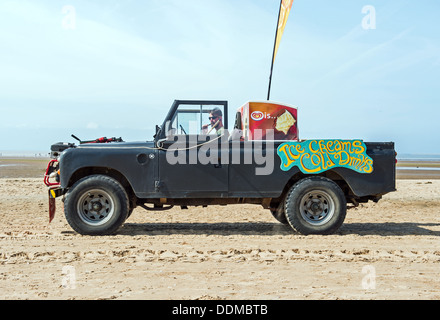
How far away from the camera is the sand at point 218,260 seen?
4215 millimetres

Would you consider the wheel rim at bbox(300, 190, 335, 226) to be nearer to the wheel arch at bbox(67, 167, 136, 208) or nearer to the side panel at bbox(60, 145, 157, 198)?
the side panel at bbox(60, 145, 157, 198)

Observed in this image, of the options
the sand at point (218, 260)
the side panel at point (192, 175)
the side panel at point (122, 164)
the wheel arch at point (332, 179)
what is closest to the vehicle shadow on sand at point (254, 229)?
the sand at point (218, 260)

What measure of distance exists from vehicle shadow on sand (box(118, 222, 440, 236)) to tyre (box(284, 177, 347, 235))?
0.36 m

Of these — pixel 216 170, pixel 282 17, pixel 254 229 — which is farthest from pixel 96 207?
pixel 282 17

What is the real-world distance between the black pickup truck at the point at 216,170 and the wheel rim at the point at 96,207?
0.02m

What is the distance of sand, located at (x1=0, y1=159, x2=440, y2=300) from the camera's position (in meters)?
4.21

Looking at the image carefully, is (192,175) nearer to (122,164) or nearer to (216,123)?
(216,123)

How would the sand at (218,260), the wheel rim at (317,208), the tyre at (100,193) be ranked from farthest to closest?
the wheel rim at (317,208) < the tyre at (100,193) < the sand at (218,260)

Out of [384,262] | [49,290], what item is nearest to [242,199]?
[384,262]

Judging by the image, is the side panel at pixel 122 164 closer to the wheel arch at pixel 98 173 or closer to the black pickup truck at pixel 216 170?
the black pickup truck at pixel 216 170

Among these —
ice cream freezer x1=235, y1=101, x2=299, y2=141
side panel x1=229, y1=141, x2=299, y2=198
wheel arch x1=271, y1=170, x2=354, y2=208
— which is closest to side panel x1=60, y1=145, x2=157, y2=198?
side panel x1=229, y1=141, x2=299, y2=198

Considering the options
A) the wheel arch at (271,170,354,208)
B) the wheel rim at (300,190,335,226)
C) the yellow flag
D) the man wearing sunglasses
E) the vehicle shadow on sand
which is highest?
the yellow flag
